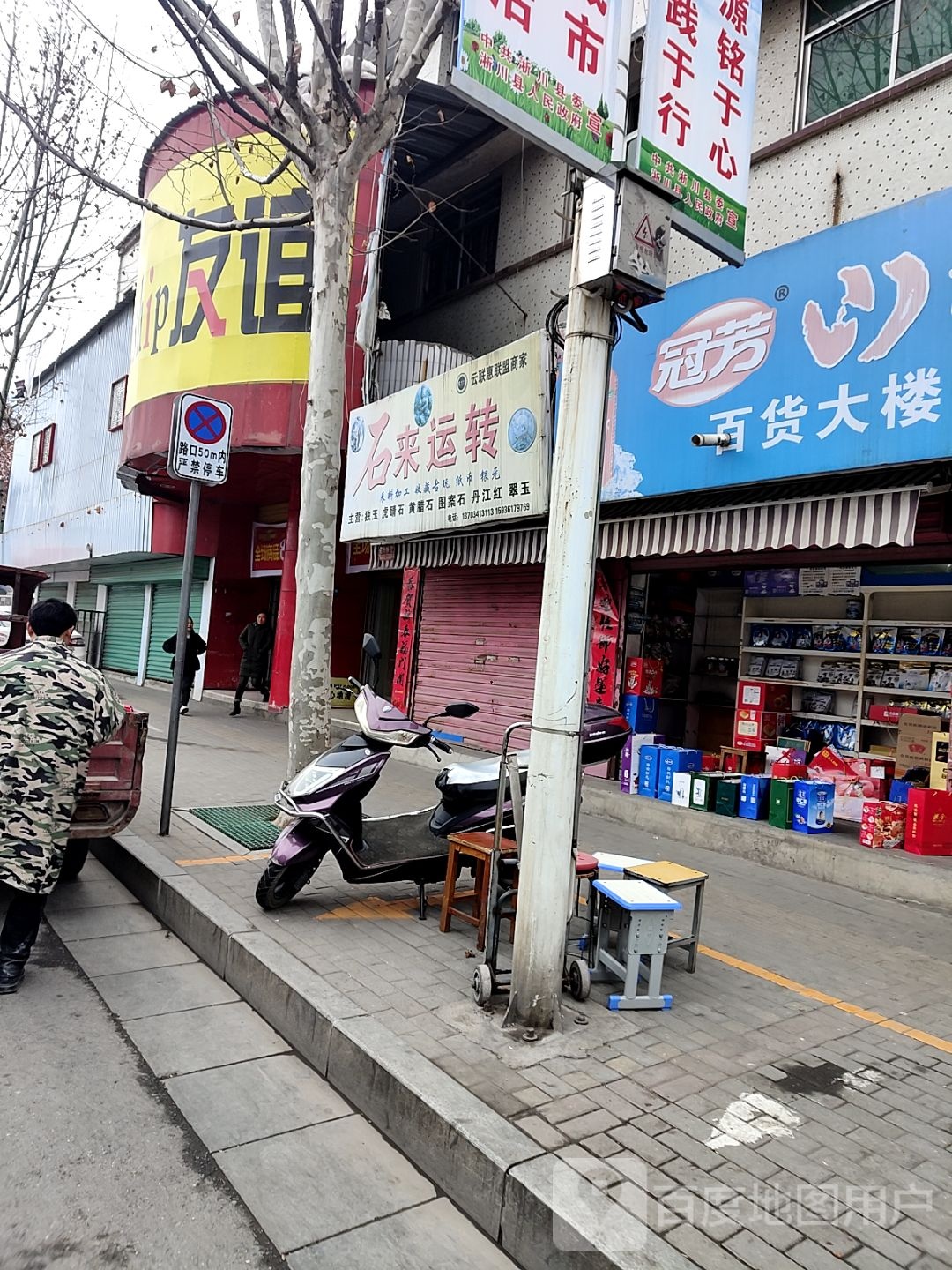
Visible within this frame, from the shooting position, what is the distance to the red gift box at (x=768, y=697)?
859cm

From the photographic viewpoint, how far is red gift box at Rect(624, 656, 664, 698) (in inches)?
363

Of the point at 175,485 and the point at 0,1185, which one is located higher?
the point at 175,485

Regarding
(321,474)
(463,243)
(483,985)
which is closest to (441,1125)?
(483,985)

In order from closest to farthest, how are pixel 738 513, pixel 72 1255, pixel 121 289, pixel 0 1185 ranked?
pixel 72 1255
pixel 0 1185
pixel 738 513
pixel 121 289

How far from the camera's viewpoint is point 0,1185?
2668mm

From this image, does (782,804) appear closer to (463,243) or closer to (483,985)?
(483,985)

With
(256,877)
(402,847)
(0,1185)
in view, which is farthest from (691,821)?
(0,1185)

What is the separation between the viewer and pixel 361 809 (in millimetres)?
5016

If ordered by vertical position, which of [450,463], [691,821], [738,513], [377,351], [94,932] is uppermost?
[377,351]

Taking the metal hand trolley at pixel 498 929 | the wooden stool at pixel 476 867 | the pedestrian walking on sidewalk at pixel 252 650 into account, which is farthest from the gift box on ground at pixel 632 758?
the pedestrian walking on sidewalk at pixel 252 650

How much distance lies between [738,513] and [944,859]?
123 inches

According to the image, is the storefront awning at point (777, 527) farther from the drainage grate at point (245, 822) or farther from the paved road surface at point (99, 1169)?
the paved road surface at point (99, 1169)

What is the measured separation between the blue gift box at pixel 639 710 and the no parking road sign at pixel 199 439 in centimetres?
479

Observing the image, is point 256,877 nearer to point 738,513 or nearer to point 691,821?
point 691,821
